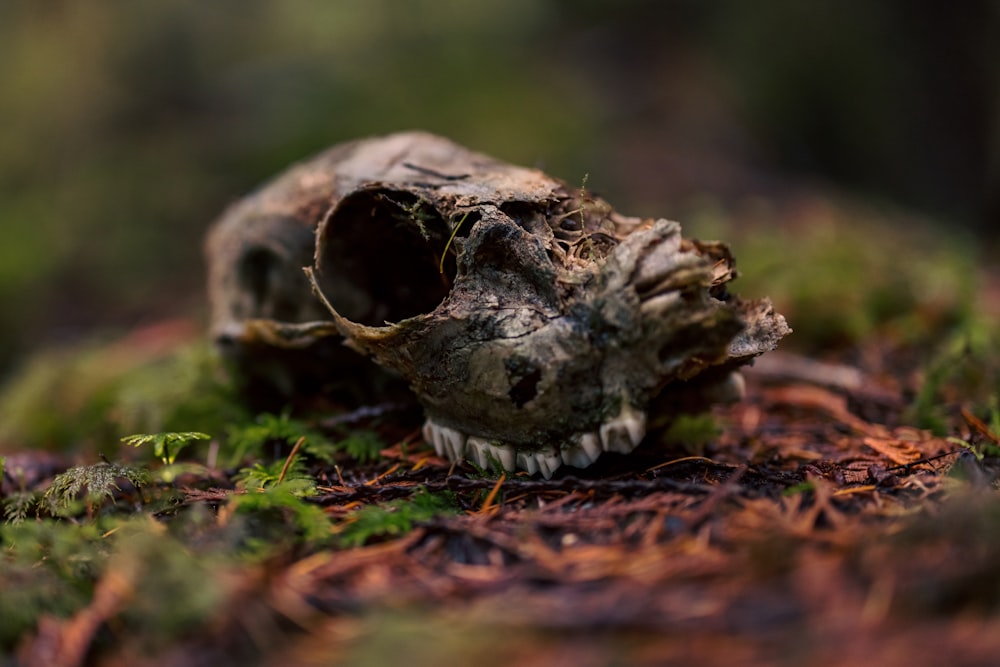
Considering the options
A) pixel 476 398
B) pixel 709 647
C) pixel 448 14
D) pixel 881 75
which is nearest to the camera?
pixel 709 647

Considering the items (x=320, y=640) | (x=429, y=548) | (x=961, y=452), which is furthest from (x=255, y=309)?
(x=961, y=452)

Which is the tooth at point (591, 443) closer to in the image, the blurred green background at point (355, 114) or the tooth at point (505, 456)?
the tooth at point (505, 456)

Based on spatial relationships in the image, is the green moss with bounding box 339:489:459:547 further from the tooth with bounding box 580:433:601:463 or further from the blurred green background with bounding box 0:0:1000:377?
the blurred green background with bounding box 0:0:1000:377

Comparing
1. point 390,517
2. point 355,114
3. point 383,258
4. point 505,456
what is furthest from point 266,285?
point 355,114

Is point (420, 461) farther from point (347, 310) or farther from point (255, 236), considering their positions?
point (255, 236)

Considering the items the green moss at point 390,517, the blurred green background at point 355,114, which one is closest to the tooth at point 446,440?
the green moss at point 390,517

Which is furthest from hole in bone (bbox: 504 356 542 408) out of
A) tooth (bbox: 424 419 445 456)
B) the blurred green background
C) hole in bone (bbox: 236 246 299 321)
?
the blurred green background

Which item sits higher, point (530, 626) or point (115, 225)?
point (115, 225)

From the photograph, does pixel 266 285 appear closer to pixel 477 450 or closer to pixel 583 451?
pixel 477 450
